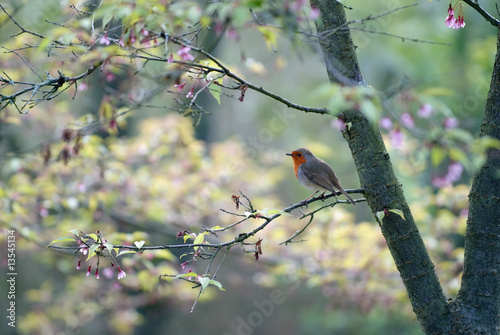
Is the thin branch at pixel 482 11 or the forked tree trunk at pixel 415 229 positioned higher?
the thin branch at pixel 482 11

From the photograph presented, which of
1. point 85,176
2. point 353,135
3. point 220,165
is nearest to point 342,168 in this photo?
point 220,165

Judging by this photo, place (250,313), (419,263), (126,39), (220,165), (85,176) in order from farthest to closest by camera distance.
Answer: (250,313) < (220,165) < (85,176) < (419,263) < (126,39)

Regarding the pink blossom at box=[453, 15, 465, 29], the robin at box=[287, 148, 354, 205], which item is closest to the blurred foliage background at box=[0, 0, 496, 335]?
the pink blossom at box=[453, 15, 465, 29]

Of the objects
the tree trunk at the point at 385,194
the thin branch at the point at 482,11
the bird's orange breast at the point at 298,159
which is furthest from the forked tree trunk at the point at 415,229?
the bird's orange breast at the point at 298,159

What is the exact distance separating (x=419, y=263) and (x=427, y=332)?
0.38 m

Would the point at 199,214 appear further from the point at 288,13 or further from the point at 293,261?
the point at 288,13

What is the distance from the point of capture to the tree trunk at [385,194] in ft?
8.45

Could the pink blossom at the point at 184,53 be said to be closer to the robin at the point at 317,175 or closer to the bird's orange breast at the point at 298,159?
the robin at the point at 317,175

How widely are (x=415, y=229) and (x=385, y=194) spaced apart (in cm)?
25

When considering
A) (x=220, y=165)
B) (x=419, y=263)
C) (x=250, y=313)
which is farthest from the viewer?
(x=250, y=313)

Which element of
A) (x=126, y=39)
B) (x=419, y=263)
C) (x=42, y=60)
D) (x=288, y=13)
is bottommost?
(x=419, y=263)

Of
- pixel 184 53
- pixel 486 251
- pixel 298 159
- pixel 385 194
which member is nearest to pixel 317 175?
pixel 298 159

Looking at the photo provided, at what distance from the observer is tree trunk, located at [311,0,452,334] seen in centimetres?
257

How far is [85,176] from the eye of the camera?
5523mm
